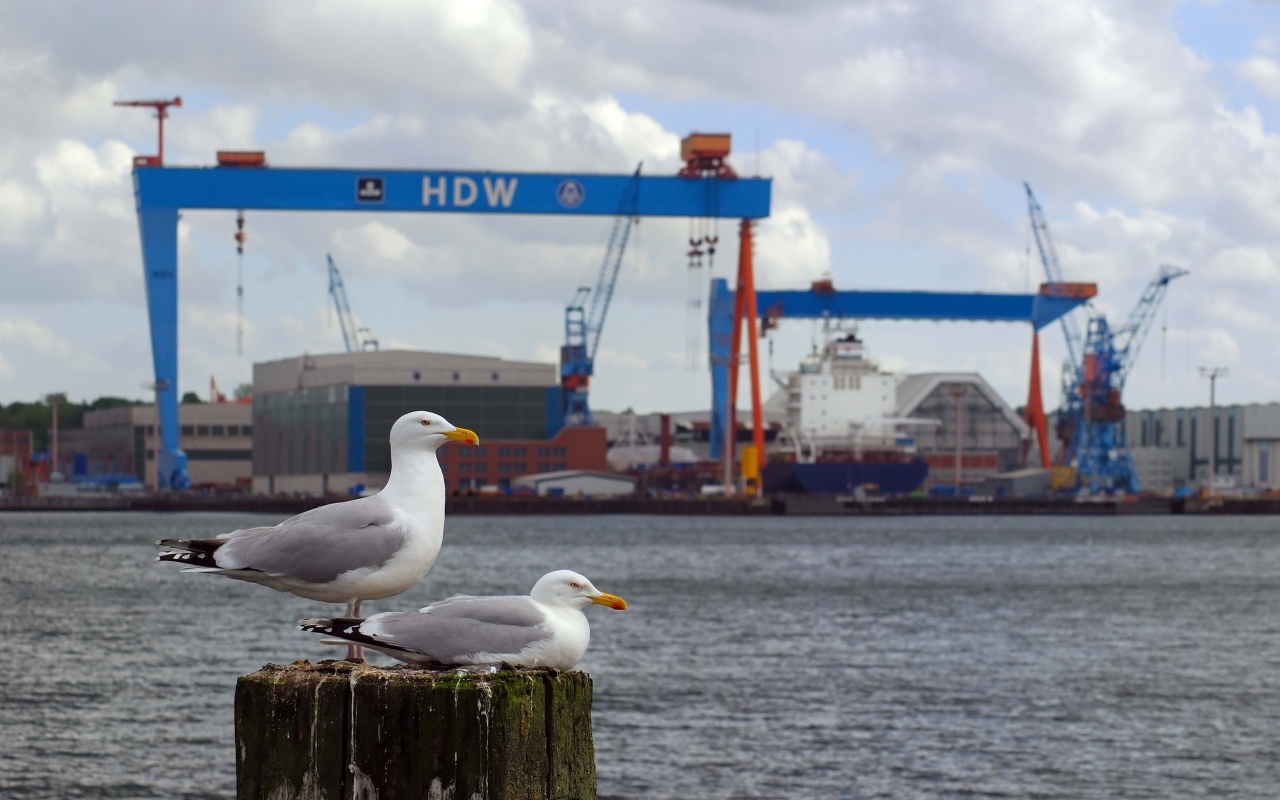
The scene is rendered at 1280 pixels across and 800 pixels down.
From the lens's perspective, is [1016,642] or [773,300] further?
[773,300]

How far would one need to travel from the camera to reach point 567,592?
4.17m

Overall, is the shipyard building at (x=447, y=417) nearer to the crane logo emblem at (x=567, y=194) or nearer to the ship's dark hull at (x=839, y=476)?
the ship's dark hull at (x=839, y=476)

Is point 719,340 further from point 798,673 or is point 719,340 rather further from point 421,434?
point 421,434

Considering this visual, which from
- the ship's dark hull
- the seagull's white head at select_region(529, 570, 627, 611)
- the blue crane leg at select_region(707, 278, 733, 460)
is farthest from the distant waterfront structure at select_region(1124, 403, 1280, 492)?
the seagull's white head at select_region(529, 570, 627, 611)

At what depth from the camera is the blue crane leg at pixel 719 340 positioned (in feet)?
296

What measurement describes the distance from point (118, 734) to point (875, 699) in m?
8.81

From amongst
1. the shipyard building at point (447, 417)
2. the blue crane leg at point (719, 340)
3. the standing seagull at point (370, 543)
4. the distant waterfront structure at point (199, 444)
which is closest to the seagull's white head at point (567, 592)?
the standing seagull at point (370, 543)

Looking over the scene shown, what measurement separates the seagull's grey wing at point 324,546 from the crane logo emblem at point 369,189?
230 ft

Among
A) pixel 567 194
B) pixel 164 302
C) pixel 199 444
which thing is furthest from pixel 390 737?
pixel 199 444

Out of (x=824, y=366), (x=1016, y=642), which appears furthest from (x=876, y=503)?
(x=1016, y=642)

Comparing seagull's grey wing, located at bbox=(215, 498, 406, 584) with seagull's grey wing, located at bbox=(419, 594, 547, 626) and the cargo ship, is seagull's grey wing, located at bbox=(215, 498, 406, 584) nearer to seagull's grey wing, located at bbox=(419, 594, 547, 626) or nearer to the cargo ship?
seagull's grey wing, located at bbox=(419, 594, 547, 626)

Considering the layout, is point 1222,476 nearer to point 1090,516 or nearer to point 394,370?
point 1090,516

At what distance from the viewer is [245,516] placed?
89.5 metres

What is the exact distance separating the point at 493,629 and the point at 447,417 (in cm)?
10127
